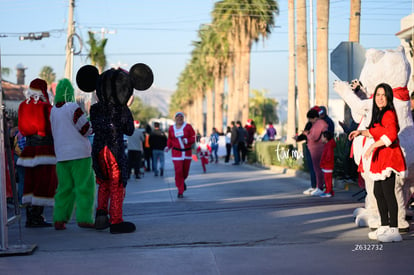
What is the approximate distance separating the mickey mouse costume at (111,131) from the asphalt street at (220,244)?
51 cm

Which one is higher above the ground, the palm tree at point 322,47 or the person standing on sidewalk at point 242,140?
the palm tree at point 322,47

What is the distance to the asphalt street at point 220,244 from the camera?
6.71m

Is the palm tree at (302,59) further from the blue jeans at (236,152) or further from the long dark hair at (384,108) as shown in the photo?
the long dark hair at (384,108)

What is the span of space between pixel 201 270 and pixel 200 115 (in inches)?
3788

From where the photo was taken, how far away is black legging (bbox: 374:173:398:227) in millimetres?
8125

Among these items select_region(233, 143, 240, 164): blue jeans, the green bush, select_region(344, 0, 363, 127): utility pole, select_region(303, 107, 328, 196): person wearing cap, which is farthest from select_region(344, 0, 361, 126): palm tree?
select_region(233, 143, 240, 164): blue jeans

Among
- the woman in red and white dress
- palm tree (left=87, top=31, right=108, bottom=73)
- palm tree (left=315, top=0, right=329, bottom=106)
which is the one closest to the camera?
the woman in red and white dress

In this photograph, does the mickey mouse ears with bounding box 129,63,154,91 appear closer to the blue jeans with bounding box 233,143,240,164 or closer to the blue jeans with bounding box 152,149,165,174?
the blue jeans with bounding box 152,149,165,174

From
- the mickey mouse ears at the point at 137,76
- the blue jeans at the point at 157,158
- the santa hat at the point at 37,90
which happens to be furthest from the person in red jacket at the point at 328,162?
the blue jeans at the point at 157,158

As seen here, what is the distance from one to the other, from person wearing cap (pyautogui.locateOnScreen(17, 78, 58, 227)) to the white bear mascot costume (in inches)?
154

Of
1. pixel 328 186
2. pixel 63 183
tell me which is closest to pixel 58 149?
pixel 63 183

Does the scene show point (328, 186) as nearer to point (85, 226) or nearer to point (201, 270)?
point (85, 226)

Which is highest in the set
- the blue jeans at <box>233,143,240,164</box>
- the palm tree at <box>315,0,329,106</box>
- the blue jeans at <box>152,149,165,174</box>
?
the palm tree at <box>315,0,329,106</box>

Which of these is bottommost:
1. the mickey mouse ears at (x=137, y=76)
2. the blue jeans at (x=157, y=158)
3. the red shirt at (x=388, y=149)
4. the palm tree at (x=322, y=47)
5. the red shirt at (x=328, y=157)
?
the blue jeans at (x=157, y=158)
